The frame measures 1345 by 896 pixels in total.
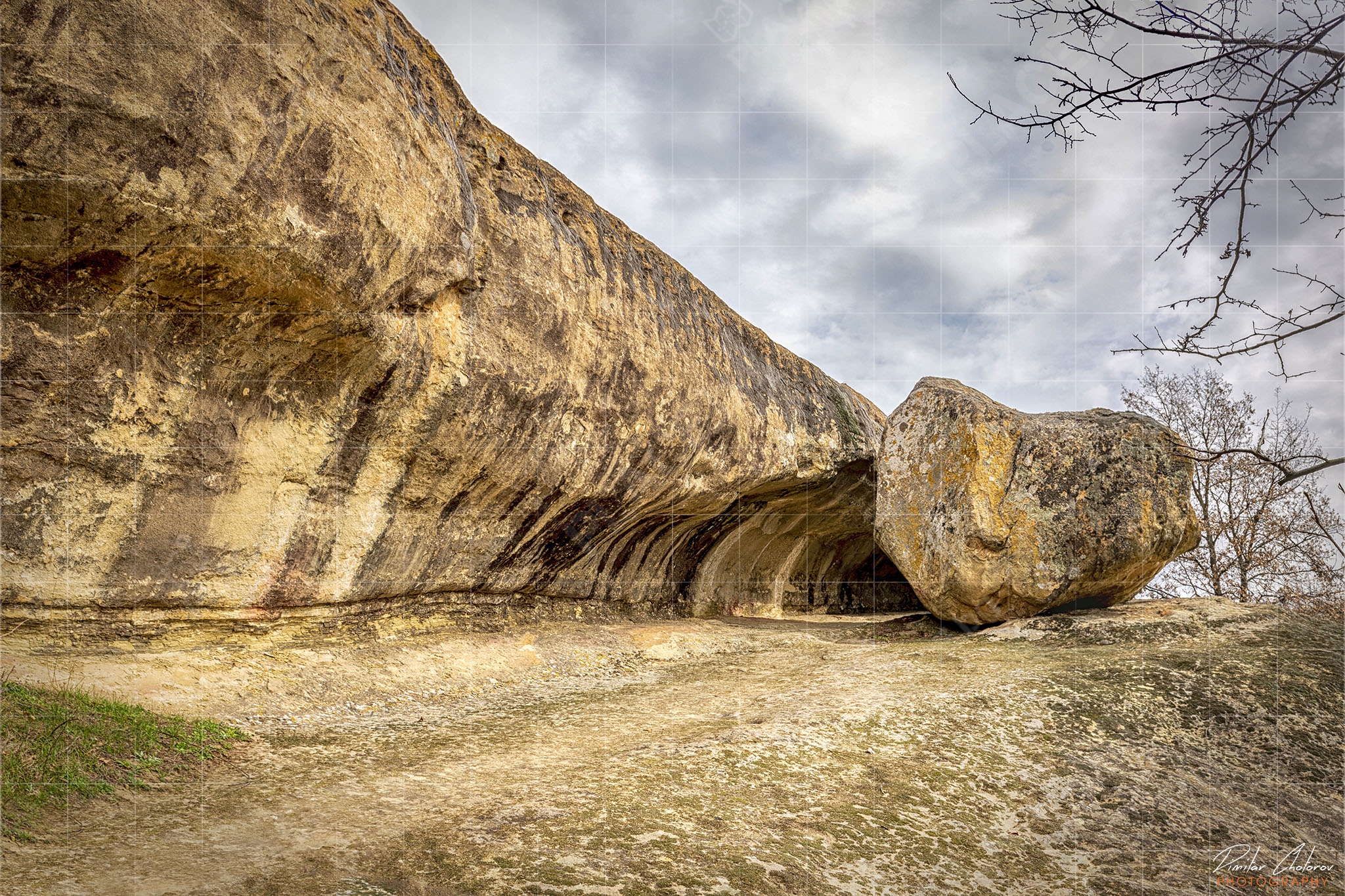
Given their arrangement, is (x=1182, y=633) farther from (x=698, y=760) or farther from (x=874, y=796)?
(x=698, y=760)

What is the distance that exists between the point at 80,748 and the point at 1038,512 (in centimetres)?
881

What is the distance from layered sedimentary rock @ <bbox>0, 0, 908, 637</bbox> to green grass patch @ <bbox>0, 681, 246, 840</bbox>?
36.2 inches

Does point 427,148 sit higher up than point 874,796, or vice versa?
point 427,148

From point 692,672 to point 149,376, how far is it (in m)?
5.29

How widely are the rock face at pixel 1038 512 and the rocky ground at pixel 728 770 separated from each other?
39.7 inches

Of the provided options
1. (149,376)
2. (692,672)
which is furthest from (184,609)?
(692,672)

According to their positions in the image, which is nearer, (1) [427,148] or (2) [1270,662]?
(1) [427,148]

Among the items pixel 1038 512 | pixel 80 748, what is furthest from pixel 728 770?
pixel 1038 512

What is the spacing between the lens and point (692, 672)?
298 inches

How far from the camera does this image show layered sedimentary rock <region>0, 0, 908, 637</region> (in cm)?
428

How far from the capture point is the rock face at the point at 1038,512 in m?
8.51
